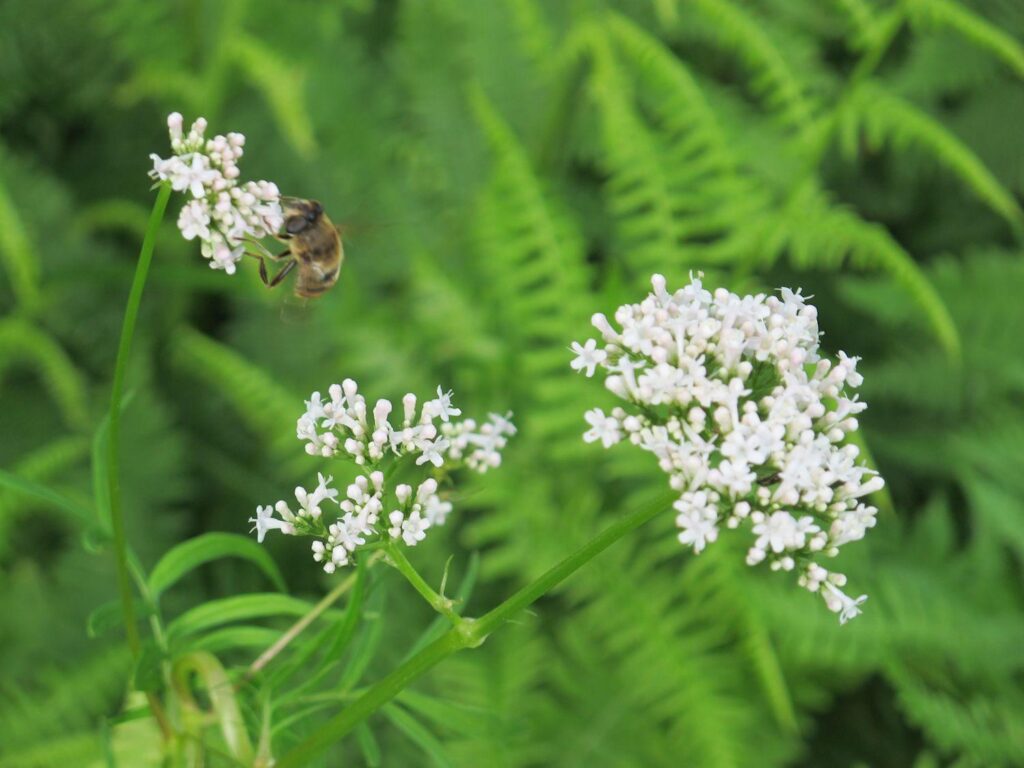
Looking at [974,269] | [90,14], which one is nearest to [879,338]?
[974,269]

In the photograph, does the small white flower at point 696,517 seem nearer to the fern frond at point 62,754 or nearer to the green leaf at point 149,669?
the green leaf at point 149,669

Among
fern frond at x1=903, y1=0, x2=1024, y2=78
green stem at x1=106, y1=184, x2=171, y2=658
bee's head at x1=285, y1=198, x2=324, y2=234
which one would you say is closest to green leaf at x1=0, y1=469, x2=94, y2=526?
green stem at x1=106, y1=184, x2=171, y2=658

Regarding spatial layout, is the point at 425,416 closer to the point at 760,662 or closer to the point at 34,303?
the point at 760,662

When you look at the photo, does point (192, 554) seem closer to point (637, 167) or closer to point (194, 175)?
point (194, 175)

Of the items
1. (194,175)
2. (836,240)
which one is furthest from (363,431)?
(836,240)

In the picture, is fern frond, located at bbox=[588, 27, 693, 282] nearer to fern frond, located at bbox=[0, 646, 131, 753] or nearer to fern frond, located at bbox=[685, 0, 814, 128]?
fern frond, located at bbox=[685, 0, 814, 128]

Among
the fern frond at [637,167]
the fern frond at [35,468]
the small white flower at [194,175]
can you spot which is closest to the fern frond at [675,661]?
the fern frond at [637,167]
